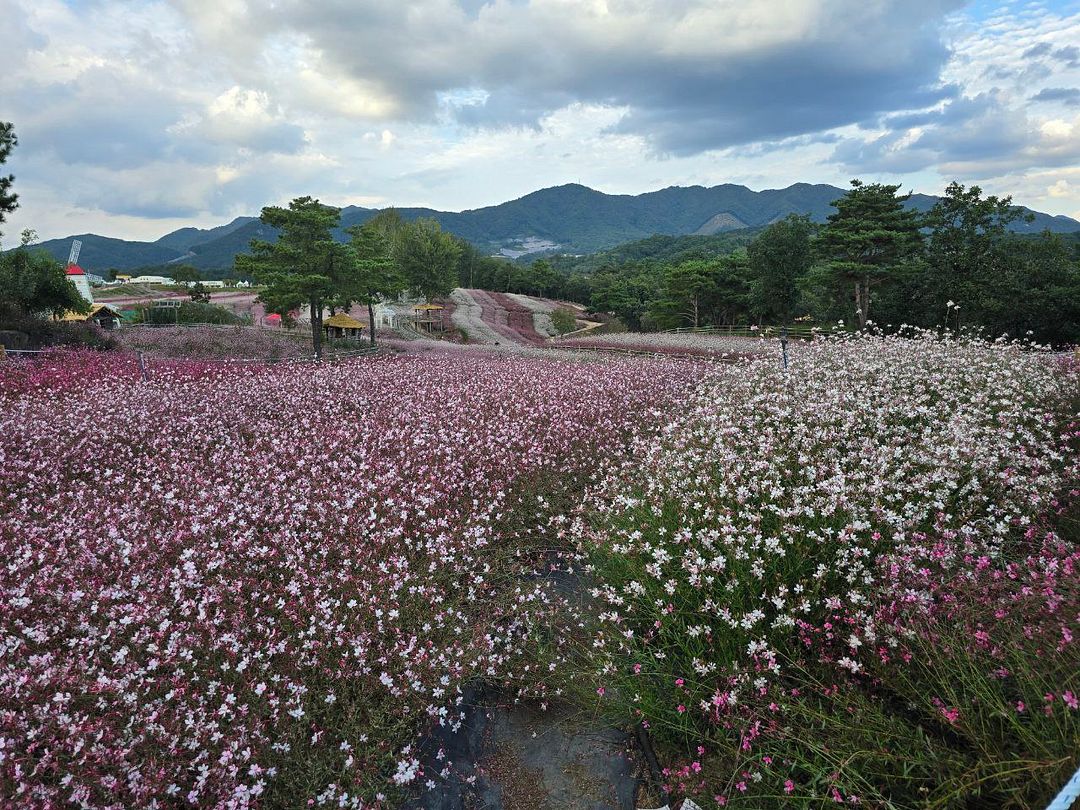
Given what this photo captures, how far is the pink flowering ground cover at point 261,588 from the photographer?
11.5ft

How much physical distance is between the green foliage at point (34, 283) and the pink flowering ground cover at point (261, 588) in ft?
80.2

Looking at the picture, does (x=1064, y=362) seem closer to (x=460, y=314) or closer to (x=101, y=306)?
(x=460, y=314)

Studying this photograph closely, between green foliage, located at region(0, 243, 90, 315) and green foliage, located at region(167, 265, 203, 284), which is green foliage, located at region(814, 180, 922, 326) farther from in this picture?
green foliage, located at region(167, 265, 203, 284)

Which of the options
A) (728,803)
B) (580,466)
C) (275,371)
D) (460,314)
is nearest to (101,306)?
(460,314)

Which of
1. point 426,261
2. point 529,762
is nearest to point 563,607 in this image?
point 529,762

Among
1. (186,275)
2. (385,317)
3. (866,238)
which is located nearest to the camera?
(866,238)

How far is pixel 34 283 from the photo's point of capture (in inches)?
1155

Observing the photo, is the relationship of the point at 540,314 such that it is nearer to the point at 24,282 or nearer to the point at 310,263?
the point at 310,263

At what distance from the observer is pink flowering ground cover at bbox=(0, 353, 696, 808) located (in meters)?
3.50

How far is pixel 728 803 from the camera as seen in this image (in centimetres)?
333

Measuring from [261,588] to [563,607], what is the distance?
124 inches

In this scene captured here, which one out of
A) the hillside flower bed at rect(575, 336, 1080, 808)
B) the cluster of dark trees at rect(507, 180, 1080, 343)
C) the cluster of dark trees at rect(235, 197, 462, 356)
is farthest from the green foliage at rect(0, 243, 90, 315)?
the cluster of dark trees at rect(507, 180, 1080, 343)

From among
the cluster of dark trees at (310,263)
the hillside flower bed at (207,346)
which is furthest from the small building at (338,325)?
the cluster of dark trees at (310,263)

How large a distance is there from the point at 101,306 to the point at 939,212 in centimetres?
8378
